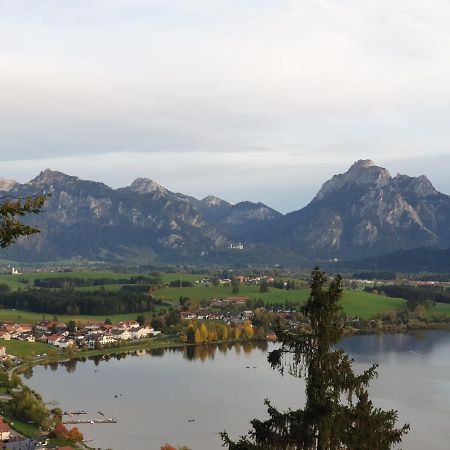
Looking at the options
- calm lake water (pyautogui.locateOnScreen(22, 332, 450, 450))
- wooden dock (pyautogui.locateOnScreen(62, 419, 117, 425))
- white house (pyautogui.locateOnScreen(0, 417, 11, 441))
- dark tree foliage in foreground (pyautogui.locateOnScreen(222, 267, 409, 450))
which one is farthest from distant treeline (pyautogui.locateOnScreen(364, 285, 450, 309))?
dark tree foliage in foreground (pyautogui.locateOnScreen(222, 267, 409, 450))

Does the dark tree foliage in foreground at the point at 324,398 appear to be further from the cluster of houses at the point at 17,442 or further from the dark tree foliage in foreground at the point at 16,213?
the cluster of houses at the point at 17,442

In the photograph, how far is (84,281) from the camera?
426 feet

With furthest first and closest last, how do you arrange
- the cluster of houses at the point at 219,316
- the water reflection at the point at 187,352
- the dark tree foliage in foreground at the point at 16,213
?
the cluster of houses at the point at 219,316 → the water reflection at the point at 187,352 → the dark tree foliage in foreground at the point at 16,213

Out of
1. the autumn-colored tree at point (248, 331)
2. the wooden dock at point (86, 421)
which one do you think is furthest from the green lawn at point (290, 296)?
the wooden dock at point (86, 421)

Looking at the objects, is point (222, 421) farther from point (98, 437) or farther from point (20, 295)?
point (20, 295)

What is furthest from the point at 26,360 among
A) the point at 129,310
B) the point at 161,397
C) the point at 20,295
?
the point at 20,295

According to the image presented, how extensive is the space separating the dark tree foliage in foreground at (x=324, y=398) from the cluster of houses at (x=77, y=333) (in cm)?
6431

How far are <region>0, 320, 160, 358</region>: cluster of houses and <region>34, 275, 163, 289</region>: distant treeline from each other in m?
39.9

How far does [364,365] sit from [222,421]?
60.4ft

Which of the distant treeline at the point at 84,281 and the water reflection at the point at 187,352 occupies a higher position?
the distant treeline at the point at 84,281

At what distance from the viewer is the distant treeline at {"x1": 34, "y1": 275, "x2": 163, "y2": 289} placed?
126 meters

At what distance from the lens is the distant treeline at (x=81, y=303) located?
316 ft

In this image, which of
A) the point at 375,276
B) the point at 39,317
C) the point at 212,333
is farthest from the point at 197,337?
the point at 375,276

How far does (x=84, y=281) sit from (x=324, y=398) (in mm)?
124753
